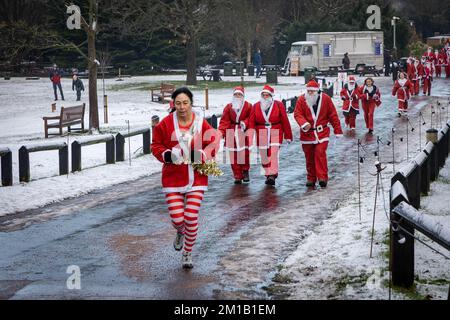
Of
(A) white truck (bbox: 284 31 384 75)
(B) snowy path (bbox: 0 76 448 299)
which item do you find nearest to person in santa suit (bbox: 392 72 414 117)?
(B) snowy path (bbox: 0 76 448 299)

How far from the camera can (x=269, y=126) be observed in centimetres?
1716

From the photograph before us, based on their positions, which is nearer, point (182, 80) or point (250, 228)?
point (250, 228)

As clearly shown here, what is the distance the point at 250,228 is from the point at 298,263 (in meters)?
2.47

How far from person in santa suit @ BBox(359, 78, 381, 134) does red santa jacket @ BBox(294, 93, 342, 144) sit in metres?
10.0

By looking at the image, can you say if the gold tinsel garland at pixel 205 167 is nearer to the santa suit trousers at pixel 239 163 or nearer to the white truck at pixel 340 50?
the santa suit trousers at pixel 239 163

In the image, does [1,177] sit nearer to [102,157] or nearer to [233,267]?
[102,157]

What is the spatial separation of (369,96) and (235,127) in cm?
1053

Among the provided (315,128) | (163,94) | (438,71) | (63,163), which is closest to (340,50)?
(438,71)

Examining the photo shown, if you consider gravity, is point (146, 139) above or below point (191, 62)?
below

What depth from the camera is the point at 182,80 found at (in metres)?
58.2

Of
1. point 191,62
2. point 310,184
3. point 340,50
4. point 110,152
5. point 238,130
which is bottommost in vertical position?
point 310,184

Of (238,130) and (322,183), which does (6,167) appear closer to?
(238,130)

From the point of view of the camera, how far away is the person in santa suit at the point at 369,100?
2653 cm
